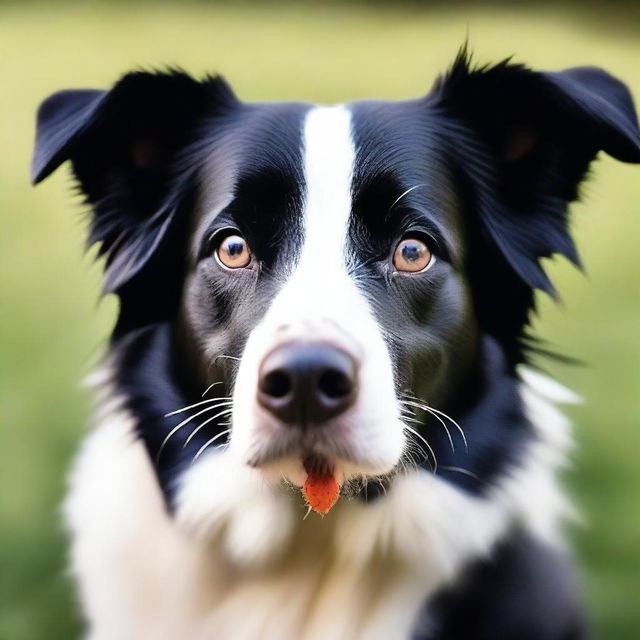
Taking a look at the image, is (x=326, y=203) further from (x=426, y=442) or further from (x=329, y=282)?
(x=426, y=442)

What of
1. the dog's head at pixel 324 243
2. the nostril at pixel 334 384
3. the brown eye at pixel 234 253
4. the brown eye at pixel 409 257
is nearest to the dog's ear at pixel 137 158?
the dog's head at pixel 324 243

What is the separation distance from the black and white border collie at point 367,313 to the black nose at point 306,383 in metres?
0.17

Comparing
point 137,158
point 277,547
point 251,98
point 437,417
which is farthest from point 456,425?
point 251,98

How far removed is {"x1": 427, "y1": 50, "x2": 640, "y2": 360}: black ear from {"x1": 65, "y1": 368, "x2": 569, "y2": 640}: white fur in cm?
28

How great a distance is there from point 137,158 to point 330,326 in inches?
26.7

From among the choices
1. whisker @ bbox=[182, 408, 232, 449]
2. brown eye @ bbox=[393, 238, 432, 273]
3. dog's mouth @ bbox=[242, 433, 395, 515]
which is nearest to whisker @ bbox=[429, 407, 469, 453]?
dog's mouth @ bbox=[242, 433, 395, 515]

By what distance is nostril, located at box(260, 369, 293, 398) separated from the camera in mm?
1310

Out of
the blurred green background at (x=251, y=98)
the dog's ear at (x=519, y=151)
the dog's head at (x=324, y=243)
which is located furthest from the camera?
the blurred green background at (x=251, y=98)

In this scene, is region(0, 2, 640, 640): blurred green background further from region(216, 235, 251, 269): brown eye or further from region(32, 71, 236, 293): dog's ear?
region(216, 235, 251, 269): brown eye

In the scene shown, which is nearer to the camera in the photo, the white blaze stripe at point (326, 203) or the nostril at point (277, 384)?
the nostril at point (277, 384)

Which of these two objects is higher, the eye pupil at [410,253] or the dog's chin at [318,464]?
the eye pupil at [410,253]

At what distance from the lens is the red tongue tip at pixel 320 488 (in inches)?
58.0

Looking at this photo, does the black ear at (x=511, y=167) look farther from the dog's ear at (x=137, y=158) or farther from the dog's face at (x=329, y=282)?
the dog's ear at (x=137, y=158)

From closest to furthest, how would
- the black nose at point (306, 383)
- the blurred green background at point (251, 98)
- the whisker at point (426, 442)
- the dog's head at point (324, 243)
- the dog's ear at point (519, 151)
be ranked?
1. the black nose at point (306, 383)
2. the dog's head at point (324, 243)
3. the whisker at point (426, 442)
4. the dog's ear at point (519, 151)
5. the blurred green background at point (251, 98)
